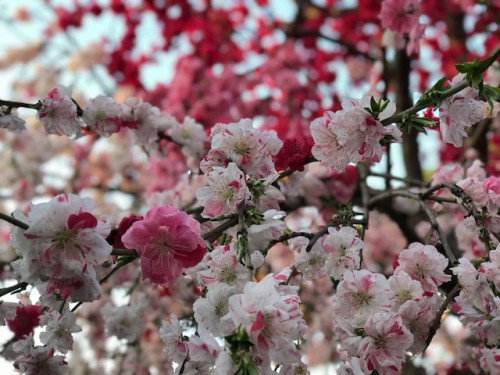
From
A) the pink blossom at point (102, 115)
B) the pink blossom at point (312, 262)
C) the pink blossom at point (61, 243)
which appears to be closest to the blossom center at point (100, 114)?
the pink blossom at point (102, 115)

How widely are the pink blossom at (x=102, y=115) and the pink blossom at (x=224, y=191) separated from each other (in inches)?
26.4

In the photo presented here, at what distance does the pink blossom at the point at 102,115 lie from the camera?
1673 mm

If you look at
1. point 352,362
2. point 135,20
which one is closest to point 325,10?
point 135,20

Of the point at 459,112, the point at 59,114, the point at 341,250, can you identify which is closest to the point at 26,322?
the point at 59,114

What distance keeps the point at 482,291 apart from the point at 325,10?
4184 millimetres

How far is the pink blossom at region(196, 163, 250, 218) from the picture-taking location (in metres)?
1.10

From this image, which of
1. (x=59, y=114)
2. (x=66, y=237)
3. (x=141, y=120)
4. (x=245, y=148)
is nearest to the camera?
(x=66, y=237)

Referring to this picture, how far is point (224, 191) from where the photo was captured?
Result: 1.12m

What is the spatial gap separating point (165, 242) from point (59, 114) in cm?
70

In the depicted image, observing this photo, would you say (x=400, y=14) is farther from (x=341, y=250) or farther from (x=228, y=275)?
(x=228, y=275)

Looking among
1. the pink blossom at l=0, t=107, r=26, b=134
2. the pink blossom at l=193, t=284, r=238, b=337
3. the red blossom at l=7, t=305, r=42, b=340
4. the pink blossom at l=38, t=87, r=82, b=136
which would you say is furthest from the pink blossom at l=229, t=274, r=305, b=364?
the red blossom at l=7, t=305, r=42, b=340

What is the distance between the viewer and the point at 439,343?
16.8 feet

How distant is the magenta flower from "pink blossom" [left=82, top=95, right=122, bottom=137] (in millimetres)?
737

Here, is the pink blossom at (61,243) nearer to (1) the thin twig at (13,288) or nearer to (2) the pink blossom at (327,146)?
(1) the thin twig at (13,288)
